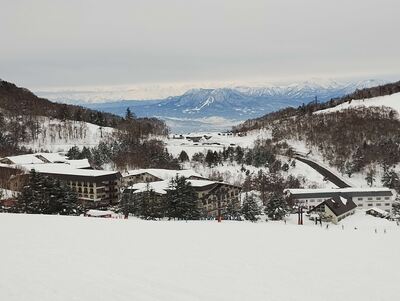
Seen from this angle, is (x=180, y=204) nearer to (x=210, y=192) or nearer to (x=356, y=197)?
(x=210, y=192)

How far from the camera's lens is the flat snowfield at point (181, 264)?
9.02m

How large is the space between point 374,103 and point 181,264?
138 m

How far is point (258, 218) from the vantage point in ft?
138

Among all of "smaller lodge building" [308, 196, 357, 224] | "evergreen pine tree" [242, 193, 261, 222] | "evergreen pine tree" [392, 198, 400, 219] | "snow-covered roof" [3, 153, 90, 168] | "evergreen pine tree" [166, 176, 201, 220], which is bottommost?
"evergreen pine tree" [392, 198, 400, 219]

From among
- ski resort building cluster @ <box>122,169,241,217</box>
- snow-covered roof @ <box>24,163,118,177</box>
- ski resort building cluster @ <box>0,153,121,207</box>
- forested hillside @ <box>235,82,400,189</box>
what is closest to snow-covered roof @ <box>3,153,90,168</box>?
snow-covered roof @ <box>24,163,118,177</box>

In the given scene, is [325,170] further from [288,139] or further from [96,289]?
[96,289]

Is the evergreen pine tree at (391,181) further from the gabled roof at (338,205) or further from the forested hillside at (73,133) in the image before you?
the forested hillside at (73,133)

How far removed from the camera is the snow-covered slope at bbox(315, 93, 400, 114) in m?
128

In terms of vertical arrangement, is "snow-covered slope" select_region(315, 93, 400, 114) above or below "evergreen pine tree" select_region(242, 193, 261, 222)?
above

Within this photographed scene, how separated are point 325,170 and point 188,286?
A: 78684mm

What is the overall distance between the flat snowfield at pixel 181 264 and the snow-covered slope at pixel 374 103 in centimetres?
11889

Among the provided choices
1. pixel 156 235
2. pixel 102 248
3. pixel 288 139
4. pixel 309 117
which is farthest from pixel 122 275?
pixel 309 117

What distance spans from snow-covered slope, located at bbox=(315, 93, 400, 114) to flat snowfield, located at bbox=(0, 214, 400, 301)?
11889 cm

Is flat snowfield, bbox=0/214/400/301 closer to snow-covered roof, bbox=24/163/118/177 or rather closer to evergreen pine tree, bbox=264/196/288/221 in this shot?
evergreen pine tree, bbox=264/196/288/221
